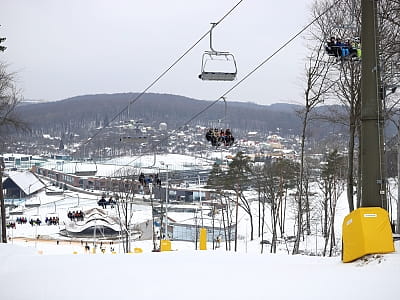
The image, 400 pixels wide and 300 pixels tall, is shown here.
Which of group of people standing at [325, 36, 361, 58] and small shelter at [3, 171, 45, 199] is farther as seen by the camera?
small shelter at [3, 171, 45, 199]

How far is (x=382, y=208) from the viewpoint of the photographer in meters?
7.53

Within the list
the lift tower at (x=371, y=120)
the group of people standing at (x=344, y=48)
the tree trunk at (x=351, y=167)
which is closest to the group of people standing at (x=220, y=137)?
the tree trunk at (x=351, y=167)

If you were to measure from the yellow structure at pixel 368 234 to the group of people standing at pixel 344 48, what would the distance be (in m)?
5.22

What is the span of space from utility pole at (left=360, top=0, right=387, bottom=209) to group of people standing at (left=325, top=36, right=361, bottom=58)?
11.7 ft

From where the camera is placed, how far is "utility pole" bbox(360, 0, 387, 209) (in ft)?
25.5

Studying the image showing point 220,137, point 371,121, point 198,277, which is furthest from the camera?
point 220,137

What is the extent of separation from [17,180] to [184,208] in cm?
3529

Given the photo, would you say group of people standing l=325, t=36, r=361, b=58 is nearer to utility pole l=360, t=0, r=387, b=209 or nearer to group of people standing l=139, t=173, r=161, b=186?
utility pole l=360, t=0, r=387, b=209

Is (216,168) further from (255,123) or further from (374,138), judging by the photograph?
(255,123)

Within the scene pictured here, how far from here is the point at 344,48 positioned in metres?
11.4

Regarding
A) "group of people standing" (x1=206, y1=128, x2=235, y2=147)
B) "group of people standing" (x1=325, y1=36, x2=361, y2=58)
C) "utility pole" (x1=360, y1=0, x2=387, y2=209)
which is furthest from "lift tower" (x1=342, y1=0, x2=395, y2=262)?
"group of people standing" (x1=206, y1=128, x2=235, y2=147)

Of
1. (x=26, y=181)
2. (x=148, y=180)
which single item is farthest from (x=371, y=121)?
(x=26, y=181)

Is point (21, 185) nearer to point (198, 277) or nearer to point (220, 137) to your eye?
point (220, 137)

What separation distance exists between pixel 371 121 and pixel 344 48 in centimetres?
415
